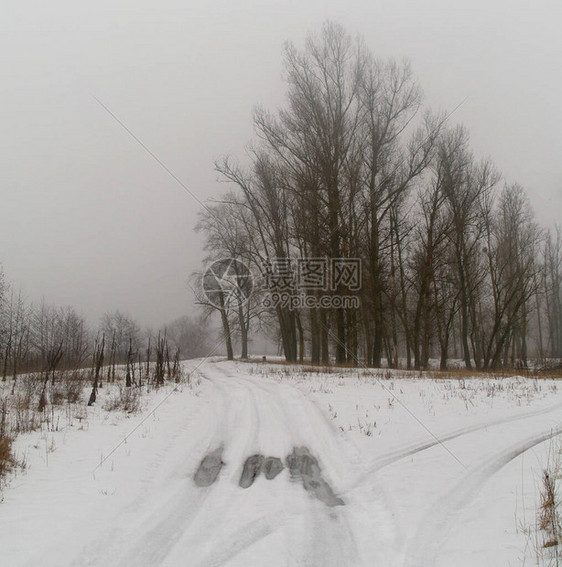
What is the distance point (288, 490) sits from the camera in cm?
480

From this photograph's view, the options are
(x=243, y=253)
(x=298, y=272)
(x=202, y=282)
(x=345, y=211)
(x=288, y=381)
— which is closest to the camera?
(x=288, y=381)

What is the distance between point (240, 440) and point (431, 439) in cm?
328

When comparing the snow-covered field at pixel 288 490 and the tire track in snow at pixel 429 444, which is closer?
the snow-covered field at pixel 288 490

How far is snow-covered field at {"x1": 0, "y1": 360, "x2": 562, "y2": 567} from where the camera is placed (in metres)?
3.42

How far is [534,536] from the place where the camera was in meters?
3.29

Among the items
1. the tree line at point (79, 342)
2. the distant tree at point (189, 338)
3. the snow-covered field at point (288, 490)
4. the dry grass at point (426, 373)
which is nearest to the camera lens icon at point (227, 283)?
the tree line at point (79, 342)

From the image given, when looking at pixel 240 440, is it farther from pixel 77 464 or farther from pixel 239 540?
pixel 239 540

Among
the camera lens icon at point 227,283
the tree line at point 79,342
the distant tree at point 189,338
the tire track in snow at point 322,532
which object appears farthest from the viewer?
the distant tree at point 189,338

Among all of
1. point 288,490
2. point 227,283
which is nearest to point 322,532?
point 288,490

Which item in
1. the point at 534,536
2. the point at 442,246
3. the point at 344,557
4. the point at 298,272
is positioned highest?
the point at 442,246

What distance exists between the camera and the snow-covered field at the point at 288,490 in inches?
134

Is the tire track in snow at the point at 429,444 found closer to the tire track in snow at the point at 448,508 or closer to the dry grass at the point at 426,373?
the tire track in snow at the point at 448,508

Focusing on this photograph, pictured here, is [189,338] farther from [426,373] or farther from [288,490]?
[288,490]

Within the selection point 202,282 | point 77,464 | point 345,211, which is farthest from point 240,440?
point 202,282
